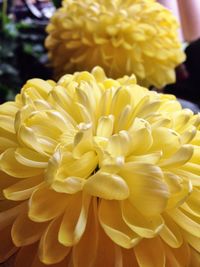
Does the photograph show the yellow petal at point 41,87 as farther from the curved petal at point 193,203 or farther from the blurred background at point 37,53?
the blurred background at point 37,53

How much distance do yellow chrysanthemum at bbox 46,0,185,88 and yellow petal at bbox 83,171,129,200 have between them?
1.03 feet

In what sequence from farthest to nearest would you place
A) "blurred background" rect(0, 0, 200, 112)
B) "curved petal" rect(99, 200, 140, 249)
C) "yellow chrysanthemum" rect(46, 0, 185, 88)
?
"blurred background" rect(0, 0, 200, 112) → "yellow chrysanthemum" rect(46, 0, 185, 88) → "curved petal" rect(99, 200, 140, 249)

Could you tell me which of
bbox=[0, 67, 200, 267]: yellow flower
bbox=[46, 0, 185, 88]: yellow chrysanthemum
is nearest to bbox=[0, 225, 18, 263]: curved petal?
bbox=[0, 67, 200, 267]: yellow flower

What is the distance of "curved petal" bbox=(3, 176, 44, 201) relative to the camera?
235 millimetres

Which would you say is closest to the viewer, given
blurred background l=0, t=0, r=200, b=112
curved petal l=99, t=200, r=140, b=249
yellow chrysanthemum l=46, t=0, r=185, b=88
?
curved petal l=99, t=200, r=140, b=249

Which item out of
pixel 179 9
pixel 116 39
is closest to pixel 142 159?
pixel 116 39

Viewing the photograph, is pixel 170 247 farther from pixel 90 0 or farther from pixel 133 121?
pixel 90 0

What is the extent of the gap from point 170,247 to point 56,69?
40cm

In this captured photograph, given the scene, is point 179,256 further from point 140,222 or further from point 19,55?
point 19,55

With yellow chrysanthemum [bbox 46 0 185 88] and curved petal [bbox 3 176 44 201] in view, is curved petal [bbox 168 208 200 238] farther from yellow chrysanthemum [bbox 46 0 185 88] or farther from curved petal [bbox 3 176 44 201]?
yellow chrysanthemum [bbox 46 0 185 88]

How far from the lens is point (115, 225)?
226 millimetres

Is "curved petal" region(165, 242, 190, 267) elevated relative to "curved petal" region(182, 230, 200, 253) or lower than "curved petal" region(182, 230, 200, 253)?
lower

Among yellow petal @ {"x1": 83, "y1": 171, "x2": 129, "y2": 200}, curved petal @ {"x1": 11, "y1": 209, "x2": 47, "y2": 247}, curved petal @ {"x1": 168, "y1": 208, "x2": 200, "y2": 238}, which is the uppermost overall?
yellow petal @ {"x1": 83, "y1": 171, "x2": 129, "y2": 200}

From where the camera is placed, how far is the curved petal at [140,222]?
219 mm
